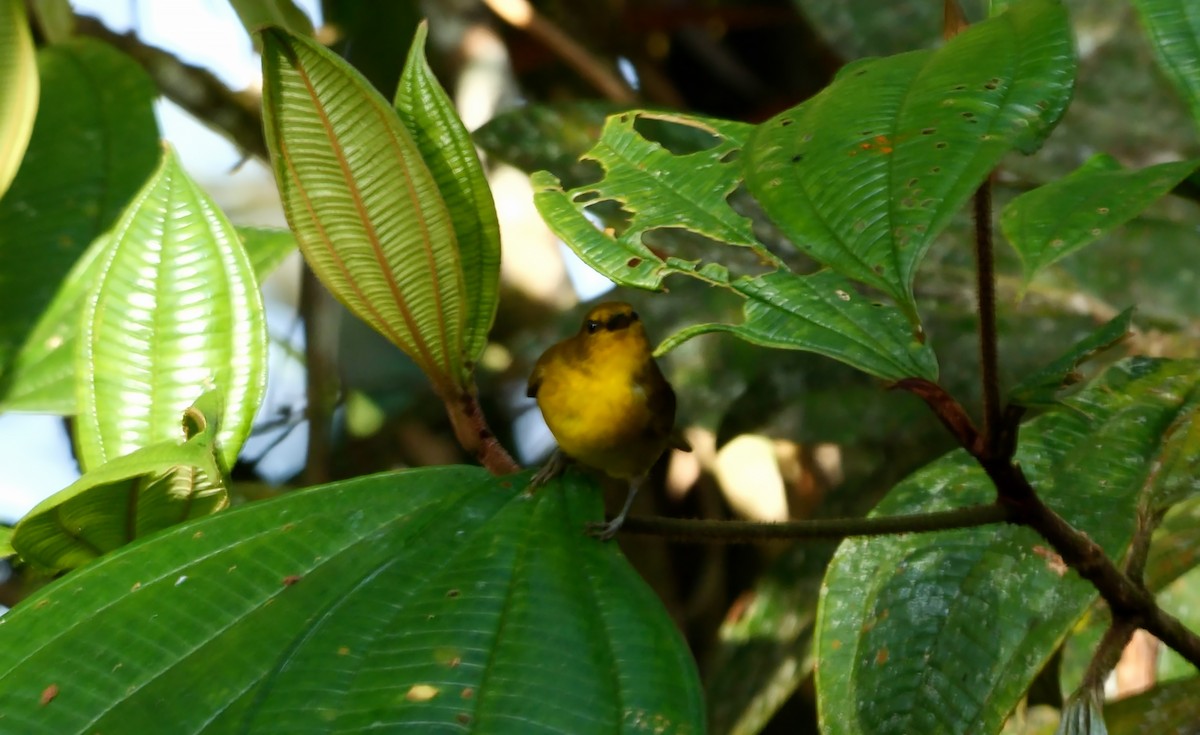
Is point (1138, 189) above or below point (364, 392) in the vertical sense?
above

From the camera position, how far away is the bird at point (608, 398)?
1133 mm

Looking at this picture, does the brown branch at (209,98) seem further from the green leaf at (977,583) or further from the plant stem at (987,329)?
the plant stem at (987,329)

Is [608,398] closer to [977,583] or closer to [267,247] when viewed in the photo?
[267,247]

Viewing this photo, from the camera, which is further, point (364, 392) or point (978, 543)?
point (364, 392)

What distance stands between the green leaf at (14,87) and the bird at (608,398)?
1.67 ft

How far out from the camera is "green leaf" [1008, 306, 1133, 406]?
1.69 ft

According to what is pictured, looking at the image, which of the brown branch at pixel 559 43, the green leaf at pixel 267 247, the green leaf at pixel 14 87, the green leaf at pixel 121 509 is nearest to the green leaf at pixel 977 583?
the green leaf at pixel 121 509

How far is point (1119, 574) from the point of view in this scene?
2.06 feet

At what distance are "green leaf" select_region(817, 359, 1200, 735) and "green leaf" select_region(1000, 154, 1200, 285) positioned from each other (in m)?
0.25

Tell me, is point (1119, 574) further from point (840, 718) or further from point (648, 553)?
point (648, 553)

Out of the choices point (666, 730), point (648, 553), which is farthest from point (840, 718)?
point (648, 553)

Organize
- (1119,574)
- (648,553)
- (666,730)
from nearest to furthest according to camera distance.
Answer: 1. (666,730)
2. (1119,574)
3. (648,553)

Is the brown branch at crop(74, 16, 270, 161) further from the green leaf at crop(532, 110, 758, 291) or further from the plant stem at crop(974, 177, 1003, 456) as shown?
the plant stem at crop(974, 177, 1003, 456)

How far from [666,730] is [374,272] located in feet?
1.09
